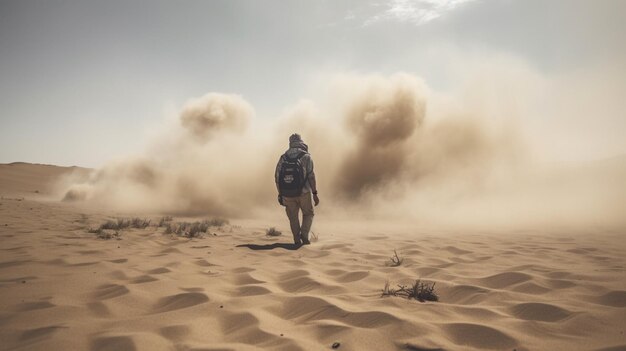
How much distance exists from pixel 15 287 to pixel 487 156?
18205 millimetres

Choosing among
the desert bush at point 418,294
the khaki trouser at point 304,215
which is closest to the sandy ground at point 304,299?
the desert bush at point 418,294

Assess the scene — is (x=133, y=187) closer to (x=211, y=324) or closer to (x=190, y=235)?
(x=190, y=235)

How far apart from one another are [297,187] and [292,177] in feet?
0.67

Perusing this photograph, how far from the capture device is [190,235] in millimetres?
6500

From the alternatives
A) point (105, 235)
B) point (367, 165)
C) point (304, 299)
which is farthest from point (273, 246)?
point (367, 165)

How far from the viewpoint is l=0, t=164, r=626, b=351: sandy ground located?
195 cm

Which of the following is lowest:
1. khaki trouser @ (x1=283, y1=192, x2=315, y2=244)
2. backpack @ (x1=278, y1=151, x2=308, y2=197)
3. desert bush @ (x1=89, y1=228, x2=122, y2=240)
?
desert bush @ (x1=89, y1=228, x2=122, y2=240)

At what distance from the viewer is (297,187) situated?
6.07 metres

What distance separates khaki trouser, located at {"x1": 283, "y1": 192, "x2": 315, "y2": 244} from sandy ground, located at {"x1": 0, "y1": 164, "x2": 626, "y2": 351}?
3.29 feet

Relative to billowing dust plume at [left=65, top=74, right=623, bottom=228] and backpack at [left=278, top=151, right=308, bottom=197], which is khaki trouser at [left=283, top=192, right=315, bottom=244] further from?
billowing dust plume at [left=65, top=74, right=623, bottom=228]

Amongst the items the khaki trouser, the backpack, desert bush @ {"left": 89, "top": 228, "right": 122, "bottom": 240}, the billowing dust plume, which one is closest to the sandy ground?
desert bush @ {"left": 89, "top": 228, "right": 122, "bottom": 240}

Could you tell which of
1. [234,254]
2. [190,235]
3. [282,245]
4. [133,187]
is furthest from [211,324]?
[133,187]

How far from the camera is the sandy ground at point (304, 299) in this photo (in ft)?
6.40

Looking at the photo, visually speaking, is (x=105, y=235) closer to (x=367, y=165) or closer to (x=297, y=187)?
(x=297, y=187)
